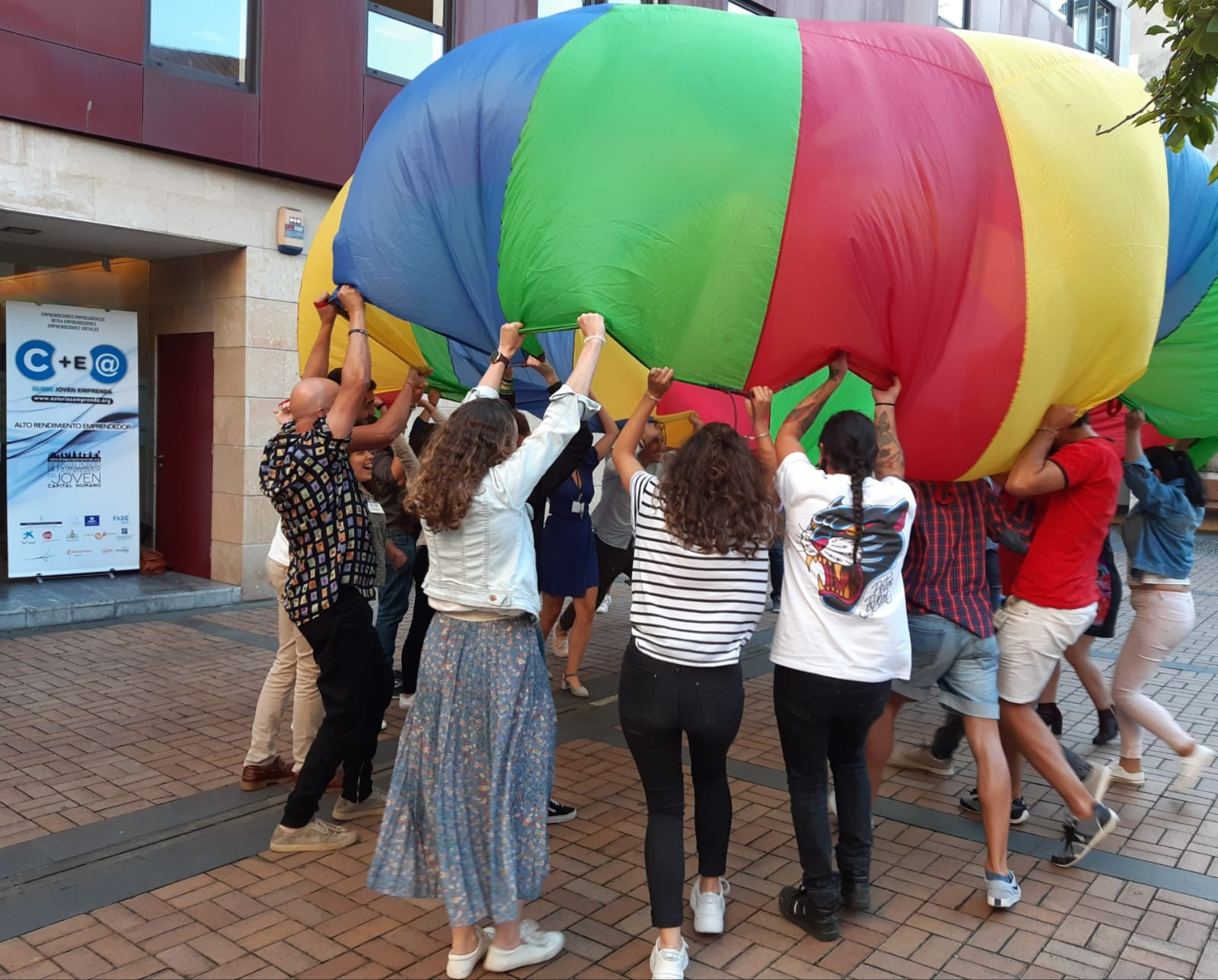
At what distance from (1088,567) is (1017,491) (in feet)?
1.67

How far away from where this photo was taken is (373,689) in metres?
4.11

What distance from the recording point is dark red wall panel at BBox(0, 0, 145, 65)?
737 centimetres

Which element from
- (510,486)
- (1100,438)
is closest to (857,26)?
(1100,438)

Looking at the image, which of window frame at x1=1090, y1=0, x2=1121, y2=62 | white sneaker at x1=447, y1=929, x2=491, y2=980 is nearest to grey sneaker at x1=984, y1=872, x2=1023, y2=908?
white sneaker at x1=447, y1=929, x2=491, y2=980

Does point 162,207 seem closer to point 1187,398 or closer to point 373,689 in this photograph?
point 373,689

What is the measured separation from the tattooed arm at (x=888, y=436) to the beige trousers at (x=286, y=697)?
8.59 feet

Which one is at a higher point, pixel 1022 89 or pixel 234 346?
pixel 1022 89

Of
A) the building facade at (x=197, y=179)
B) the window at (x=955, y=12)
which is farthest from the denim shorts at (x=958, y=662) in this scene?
the window at (x=955, y=12)

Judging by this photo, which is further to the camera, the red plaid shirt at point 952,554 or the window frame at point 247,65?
the window frame at point 247,65

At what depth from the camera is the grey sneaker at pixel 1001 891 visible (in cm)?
370

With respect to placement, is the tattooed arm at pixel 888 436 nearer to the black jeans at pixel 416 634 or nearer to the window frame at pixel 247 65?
the black jeans at pixel 416 634

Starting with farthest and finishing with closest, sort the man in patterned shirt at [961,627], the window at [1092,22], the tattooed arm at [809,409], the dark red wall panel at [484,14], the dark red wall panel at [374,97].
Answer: the window at [1092,22] < the dark red wall panel at [484,14] < the dark red wall panel at [374,97] < the man in patterned shirt at [961,627] < the tattooed arm at [809,409]

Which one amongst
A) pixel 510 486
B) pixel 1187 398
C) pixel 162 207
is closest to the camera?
pixel 510 486

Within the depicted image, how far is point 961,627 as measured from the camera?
3900 mm
